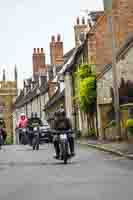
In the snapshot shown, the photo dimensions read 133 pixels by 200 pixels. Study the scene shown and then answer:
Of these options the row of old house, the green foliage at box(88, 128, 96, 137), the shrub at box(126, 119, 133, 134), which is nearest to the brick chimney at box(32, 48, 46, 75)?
the row of old house

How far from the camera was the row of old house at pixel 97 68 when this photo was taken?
34438 millimetres

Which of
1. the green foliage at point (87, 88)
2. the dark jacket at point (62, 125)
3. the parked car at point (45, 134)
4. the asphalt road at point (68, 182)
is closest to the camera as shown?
the asphalt road at point (68, 182)

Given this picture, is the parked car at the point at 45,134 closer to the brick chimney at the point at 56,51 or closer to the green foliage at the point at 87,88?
the green foliage at the point at 87,88

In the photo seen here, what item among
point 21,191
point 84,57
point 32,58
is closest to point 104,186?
point 21,191

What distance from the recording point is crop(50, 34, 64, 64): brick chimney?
69.3 metres

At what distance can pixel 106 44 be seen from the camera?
1759 inches

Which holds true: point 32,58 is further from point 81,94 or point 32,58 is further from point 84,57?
point 81,94

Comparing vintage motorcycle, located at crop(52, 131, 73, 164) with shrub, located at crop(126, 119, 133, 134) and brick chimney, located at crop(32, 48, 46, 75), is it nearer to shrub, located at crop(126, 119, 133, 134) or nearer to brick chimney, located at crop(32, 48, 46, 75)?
shrub, located at crop(126, 119, 133, 134)

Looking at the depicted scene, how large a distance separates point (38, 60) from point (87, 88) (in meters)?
39.8

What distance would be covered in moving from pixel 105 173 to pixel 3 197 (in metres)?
4.52

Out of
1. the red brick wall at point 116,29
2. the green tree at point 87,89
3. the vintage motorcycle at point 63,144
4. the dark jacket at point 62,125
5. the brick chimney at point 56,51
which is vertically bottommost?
the vintage motorcycle at point 63,144

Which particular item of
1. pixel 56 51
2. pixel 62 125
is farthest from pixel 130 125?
pixel 56 51

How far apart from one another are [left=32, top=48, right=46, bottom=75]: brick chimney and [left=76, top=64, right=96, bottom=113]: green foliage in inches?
1391

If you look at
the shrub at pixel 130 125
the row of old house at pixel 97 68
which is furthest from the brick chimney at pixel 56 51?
the shrub at pixel 130 125
